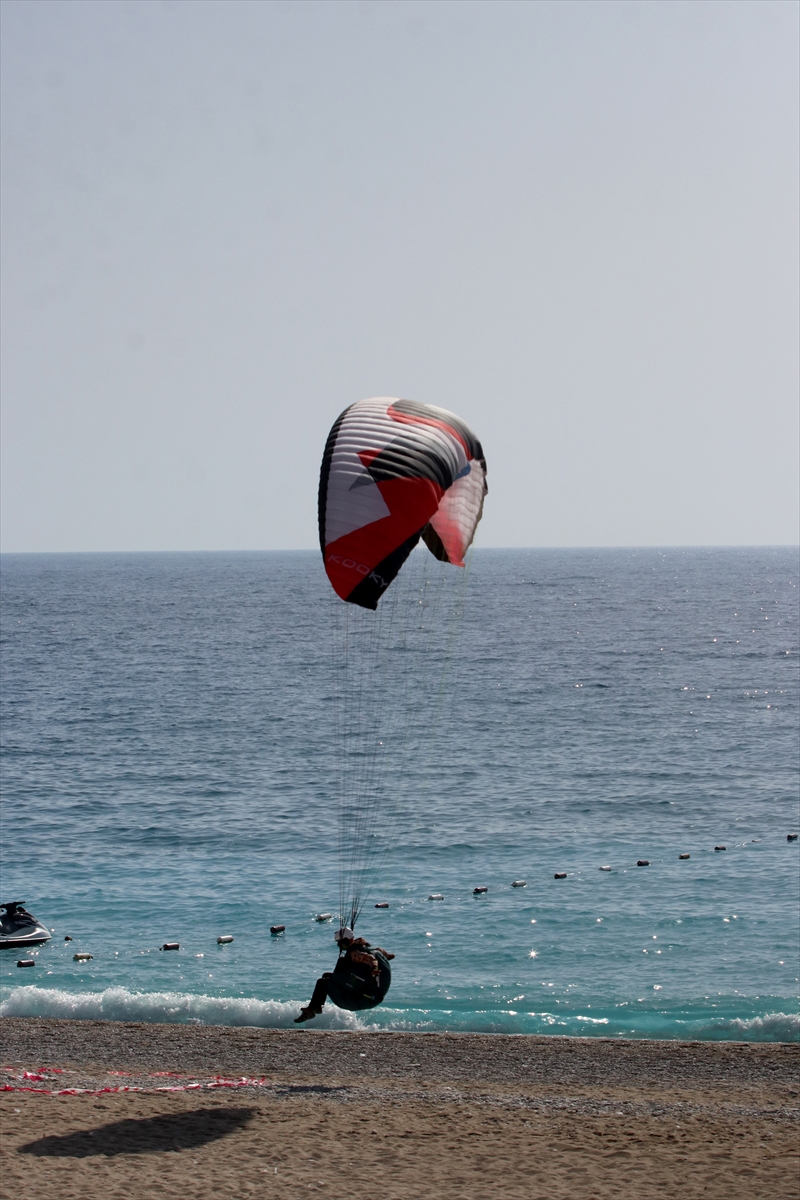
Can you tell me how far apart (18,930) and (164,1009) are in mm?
5887

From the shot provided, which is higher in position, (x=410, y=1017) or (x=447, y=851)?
(x=447, y=851)

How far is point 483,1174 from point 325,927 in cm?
1620

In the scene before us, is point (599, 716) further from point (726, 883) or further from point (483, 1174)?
point (483, 1174)

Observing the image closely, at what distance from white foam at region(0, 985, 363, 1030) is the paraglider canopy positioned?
1210 cm

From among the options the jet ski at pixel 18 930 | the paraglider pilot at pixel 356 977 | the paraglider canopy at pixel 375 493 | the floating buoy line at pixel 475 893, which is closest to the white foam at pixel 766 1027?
the floating buoy line at pixel 475 893

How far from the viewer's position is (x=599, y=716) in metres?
61.9

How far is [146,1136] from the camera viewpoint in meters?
14.9

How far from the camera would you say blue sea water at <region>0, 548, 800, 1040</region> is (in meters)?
25.1

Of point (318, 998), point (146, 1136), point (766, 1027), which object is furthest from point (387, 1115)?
point (766, 1027)

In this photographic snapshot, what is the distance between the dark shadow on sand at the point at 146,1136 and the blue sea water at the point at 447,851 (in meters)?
7.75

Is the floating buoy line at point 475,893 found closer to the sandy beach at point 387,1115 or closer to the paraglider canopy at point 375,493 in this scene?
the sandy beach at point 387,1115

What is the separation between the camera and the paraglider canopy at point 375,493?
1508 centimetres

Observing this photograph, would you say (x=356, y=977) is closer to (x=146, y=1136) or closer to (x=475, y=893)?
(x=146, y=1136)

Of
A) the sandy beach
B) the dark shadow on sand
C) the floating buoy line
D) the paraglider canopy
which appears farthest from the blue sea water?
the paraglider canopy
